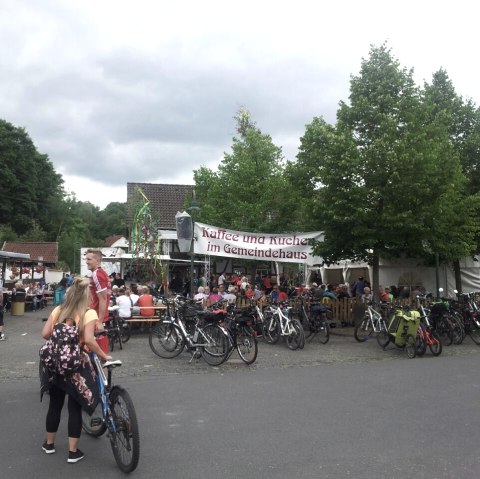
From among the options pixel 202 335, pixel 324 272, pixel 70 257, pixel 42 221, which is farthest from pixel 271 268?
pixel 42 221

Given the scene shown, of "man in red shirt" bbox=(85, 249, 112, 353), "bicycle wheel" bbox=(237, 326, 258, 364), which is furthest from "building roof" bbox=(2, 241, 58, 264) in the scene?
"man in red shirt" bbox=(85, 249, 112, 353)

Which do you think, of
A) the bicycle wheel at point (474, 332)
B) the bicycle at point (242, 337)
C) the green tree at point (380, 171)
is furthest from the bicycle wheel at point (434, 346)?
the green tree at point (380, 171)

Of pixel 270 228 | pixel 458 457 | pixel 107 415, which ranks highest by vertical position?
pixel 270 228

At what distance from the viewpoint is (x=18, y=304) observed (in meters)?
20.6

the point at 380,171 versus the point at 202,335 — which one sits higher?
the point at 380,171

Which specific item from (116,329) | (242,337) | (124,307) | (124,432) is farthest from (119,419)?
(124,307)

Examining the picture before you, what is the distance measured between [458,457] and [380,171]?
11.3m

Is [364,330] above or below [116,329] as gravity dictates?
below

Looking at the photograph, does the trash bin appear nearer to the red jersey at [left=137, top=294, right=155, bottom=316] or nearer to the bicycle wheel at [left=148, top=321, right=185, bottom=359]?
the red jersey at [left=137, top=294, right=155, bottom=316]

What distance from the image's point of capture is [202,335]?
1034cm

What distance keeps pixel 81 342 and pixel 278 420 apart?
8.26ft

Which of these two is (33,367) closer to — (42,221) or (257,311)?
(257,311)

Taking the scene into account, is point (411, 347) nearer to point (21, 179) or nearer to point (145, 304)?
point (145, 304)

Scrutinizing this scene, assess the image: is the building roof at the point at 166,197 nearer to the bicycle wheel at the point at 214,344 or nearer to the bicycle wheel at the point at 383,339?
the bicycle wheel at the point at 383,339
